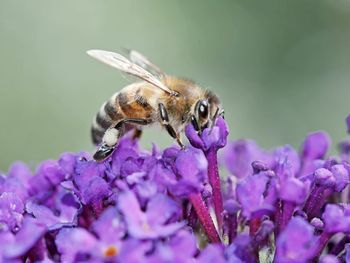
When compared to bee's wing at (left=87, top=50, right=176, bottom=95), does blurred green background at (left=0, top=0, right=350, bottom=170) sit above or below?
below

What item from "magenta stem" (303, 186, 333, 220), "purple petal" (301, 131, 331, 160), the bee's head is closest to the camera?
"magenta stem" (303, 186, 333, 220)

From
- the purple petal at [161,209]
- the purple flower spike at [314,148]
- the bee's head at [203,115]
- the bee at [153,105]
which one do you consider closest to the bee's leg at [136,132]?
the bee at [153,105]

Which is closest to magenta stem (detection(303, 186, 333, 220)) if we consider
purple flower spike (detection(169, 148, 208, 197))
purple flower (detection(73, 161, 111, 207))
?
purple flower spike (detection(169, 148, 208, 197))

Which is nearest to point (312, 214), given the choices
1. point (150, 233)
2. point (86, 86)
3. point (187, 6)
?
point (150, 233)

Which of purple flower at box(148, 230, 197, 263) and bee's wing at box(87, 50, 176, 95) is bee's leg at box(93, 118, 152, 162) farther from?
purple flower at box(148, 230, 197, 263)

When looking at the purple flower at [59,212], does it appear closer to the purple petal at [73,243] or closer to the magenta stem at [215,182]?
the purple petal at [73,243]

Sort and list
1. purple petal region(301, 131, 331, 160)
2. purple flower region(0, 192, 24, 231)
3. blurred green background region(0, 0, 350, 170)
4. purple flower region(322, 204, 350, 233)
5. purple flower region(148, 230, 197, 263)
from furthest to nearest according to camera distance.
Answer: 1. blurred green background region(0, 0, 350, 170)
2. purple petal region(301, 131, 331, 160)
3. purple flower region(0, 192, 24, 231)
4. purple flower region(322, 204, 350, 233)
5. purple flower region(148, 230, 197, 263)

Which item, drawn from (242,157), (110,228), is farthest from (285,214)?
(242,157)

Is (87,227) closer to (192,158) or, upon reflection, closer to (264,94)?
(192,158)
